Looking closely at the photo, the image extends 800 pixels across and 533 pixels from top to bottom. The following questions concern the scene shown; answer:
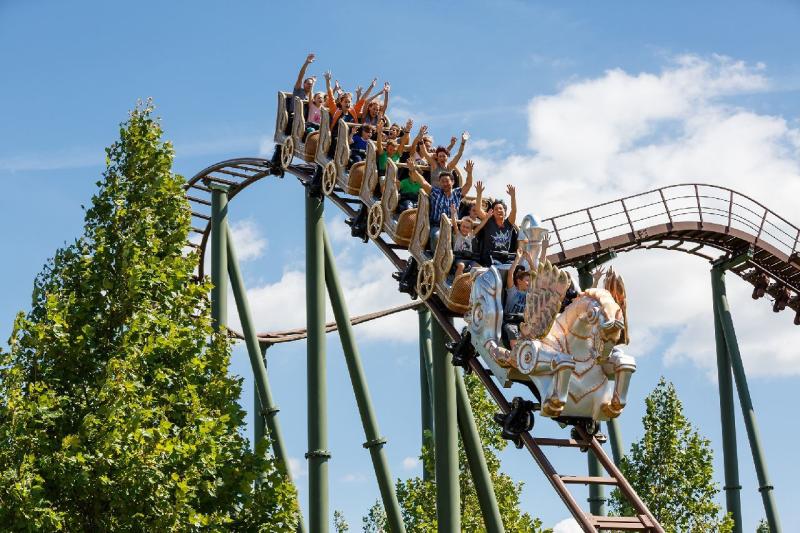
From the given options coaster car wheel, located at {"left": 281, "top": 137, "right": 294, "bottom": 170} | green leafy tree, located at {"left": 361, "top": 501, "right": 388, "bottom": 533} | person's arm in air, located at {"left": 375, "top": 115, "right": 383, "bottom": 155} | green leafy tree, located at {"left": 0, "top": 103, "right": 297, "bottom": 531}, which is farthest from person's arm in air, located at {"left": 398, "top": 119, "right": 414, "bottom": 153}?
green leafy tree, located at {"left": 361, "top": 501, "right": 388, "bottom": 533}

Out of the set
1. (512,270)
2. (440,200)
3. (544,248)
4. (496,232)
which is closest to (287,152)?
(440,200)

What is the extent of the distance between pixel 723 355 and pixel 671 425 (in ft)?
3.35

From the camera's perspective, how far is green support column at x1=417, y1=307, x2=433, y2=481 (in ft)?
45.9

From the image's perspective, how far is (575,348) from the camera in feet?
25.8

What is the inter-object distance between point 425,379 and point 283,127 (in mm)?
3553

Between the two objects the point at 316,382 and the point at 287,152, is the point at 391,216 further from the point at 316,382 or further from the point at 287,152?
the point at 287,152

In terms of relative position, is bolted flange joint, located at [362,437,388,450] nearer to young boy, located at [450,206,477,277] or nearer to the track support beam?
young boy, located at [450,206,477,277]

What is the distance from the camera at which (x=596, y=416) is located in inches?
312

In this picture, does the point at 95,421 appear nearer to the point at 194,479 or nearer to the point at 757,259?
Answer: the point at 194,479

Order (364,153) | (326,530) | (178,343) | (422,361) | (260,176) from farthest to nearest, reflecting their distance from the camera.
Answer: (422,361), (260,176), (364,153), (326,530), (178,343)

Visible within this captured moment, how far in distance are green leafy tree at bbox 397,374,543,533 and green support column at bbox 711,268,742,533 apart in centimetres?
217

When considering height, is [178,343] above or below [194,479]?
above

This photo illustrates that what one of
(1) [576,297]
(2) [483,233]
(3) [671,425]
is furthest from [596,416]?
(3) [671,425]

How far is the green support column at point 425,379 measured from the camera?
14.0 meters
